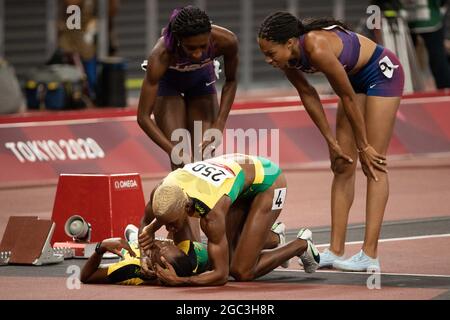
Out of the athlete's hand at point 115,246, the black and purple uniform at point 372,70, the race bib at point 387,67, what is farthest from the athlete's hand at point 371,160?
the athlete's hand at point 115,246

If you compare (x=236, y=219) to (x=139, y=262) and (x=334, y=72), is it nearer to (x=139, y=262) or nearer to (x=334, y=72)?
(x=139, y=262)

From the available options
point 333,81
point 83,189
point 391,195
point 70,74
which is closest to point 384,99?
point 333,81

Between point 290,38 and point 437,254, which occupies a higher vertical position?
point 290,38

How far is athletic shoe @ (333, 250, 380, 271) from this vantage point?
345 inches

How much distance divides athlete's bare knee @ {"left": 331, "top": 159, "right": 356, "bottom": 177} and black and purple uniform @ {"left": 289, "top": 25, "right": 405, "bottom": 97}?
0.52 m

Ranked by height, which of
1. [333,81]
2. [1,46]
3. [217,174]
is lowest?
[1,46]

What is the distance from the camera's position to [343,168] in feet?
29.9

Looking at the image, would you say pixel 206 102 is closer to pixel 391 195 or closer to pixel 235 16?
pixel 391 195

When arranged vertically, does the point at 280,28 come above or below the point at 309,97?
above

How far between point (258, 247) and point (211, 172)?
2.05ft

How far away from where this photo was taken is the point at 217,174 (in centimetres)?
823

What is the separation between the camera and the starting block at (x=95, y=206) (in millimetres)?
9828

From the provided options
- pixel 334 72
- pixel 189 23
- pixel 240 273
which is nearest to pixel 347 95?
pixel 334 72

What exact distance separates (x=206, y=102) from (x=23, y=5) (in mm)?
16897
